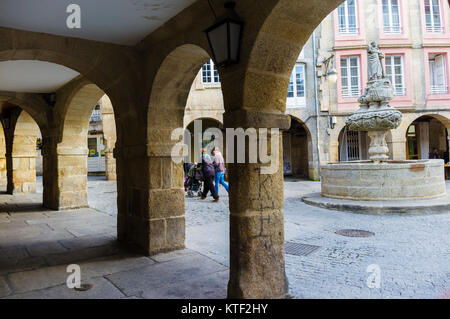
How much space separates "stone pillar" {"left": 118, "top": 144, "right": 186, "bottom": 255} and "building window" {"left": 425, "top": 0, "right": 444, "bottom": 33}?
51.2ft

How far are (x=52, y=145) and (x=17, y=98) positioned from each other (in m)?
1.18

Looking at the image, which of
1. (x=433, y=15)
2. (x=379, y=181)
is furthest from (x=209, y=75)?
(x=433, y=15)

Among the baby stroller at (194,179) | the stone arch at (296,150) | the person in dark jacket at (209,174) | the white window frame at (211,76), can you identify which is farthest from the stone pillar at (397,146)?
the person in dark jacket at (209,174)

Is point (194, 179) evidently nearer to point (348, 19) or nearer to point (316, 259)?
point (316, 259)

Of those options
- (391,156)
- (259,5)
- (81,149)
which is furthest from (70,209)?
Result: (391,156)

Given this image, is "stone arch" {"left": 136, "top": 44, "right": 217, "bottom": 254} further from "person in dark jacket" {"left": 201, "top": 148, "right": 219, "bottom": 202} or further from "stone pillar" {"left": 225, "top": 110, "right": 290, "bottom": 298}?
"person in dark jacket" {"left": 201, "top": 148, "right": 219, "bottom": 202}

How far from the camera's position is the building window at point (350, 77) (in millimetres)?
14359

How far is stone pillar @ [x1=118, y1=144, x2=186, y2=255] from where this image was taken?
3.87 meters

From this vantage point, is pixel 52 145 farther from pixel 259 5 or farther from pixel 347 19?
pixel 347 19

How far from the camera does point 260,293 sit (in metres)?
2.49

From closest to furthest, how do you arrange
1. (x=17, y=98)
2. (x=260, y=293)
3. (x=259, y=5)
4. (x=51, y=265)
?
(x=259, y=5)
(x=260, y=293)
(x=51, y=265)
(x=17, y=98)

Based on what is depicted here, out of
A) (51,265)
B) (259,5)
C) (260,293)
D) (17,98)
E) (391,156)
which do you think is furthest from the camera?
(391,156)

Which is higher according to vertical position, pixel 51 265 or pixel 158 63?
pixel 158 63

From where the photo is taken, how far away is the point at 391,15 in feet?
48.0
